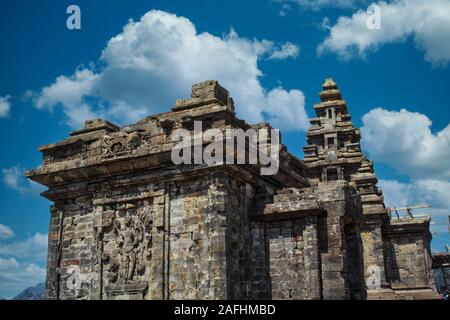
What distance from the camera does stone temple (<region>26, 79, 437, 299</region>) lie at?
14.4m

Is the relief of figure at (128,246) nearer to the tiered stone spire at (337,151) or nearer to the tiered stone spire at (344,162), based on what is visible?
the tiered stone spire at (344,162)

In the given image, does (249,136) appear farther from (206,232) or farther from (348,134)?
(348,134)

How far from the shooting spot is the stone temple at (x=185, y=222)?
14398 millimetres


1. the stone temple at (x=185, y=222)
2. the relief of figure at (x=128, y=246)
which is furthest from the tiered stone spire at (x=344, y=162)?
the relief of figure at (x=128, y=246)

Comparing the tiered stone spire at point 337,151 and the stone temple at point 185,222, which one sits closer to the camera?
the stone temple at point 185,222

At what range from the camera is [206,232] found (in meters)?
14.2

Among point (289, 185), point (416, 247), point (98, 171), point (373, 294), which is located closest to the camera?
point (98, 171)

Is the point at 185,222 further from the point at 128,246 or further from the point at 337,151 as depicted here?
the point at 337,151

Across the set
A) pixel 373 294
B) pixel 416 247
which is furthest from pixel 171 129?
pixel 416 247

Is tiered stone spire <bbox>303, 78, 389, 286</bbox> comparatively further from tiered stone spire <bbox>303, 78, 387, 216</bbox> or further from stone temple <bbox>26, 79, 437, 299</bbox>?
stone temple <bbox>26, 79, 437, 299</bbox>

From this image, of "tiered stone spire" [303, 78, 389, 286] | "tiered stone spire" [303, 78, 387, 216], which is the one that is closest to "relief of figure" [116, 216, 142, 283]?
"tiered stone spire" [303, 78, 389, 286]

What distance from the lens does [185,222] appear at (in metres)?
14.7
